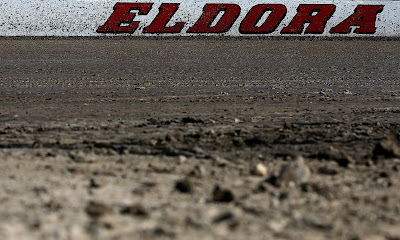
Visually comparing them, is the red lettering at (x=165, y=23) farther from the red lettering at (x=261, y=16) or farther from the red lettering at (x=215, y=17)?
the red lettering at (x=261, y=16)

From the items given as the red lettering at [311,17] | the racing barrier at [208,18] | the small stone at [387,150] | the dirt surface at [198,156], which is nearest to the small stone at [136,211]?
the dirt surface at [198,156]

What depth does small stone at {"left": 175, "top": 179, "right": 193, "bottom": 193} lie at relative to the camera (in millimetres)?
3551

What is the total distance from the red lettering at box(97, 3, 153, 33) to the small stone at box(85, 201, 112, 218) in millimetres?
21576

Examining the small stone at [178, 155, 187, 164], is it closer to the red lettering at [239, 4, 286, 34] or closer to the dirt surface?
the dirt surface

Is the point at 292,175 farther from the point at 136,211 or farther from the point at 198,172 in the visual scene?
the point at 136,211

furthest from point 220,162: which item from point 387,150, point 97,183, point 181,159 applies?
point 387,150

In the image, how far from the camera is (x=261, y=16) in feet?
81.4

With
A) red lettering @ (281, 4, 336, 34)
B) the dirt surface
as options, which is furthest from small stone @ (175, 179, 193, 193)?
red lettering @ (281, 4, 336, 34)

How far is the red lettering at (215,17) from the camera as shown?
80.4 feet

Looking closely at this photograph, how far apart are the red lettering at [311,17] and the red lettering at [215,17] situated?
6.50 ft

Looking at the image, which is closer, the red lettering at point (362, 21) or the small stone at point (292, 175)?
the small stone at point (292, 175)

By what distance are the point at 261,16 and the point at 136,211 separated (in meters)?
22.3

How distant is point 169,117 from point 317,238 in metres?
4.24

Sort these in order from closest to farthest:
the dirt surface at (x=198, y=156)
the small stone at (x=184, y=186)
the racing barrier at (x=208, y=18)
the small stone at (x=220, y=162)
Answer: the dirt surface at (x=198, y=156), the small stone at (x=184, y=186), the small stone at (x=220, y=162), the racing barrier at (x=208, y=18)
